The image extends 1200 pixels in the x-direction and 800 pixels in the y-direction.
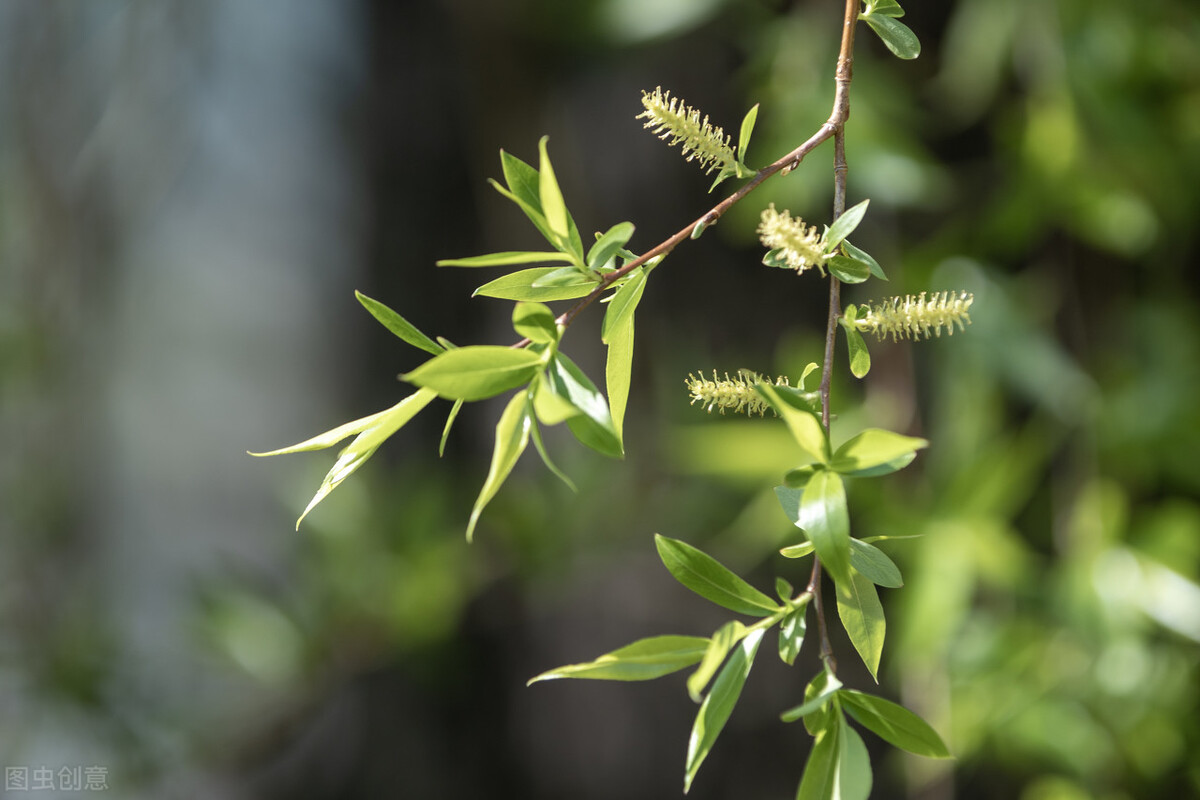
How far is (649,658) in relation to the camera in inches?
6.5

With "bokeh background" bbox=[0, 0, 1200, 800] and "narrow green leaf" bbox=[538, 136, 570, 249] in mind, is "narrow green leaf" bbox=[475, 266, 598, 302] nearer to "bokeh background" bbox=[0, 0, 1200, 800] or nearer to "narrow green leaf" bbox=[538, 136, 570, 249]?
"narrow green leaf" bbox=[538, 136, 570, 249]

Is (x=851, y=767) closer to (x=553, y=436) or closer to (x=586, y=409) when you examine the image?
(x=586, y=409)

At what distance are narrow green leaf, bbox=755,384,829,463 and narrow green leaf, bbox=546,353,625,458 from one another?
1.0 inches

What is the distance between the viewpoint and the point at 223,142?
102 cm

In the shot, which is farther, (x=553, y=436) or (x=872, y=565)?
(x=553, y=436)

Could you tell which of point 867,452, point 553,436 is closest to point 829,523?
point 867,452

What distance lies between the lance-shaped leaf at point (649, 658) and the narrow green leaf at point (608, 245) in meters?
0.07

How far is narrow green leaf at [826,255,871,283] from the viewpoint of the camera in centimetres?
15

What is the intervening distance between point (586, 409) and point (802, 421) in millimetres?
34

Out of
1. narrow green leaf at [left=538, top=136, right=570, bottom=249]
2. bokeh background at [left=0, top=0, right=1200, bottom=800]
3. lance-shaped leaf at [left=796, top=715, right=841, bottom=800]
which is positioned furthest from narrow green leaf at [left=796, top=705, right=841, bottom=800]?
bokeh background at [left=0, top=0, right=1200, bottom=800]

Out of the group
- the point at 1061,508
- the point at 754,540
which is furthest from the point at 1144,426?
the point at 754,540

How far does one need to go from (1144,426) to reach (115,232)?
38.9 inches

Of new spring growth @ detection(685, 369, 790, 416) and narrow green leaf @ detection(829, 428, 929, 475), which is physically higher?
new spring growth @ detection(685, 369, 790, 416)

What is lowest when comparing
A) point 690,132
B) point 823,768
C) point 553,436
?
point 553,436
